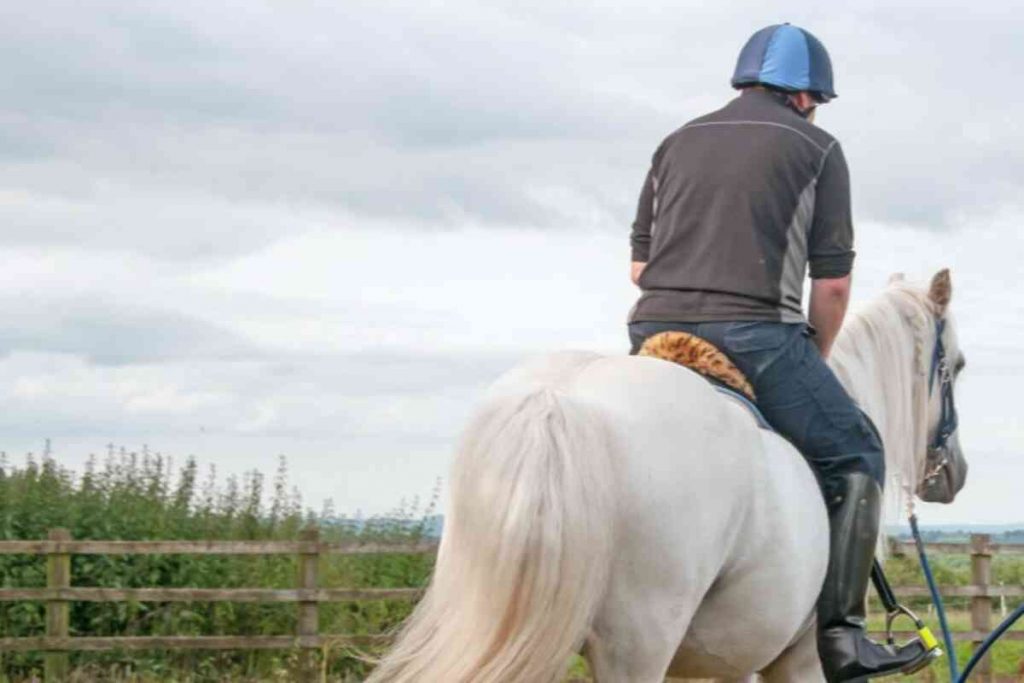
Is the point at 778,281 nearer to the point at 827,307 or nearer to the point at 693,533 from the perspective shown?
the point at 827,307

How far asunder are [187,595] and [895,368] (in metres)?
7.86

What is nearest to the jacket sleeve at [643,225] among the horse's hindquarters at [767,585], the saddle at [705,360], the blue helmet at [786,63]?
the blue helmet at [786,63]

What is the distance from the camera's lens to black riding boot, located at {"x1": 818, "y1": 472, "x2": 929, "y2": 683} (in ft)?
17.9

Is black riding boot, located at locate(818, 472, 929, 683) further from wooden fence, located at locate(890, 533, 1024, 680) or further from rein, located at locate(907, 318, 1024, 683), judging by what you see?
wooden fence, located at locate(890, 533, 1024, 680)

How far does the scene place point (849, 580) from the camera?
545cm

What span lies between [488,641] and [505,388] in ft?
2.11

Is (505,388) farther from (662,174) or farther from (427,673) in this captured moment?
(662,174)

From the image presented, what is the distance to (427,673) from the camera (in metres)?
4.49

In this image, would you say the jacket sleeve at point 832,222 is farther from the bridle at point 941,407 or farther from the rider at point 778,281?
the bridle at point 941,407

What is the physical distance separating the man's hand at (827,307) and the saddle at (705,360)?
557 millimetres

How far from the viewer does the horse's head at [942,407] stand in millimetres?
6762

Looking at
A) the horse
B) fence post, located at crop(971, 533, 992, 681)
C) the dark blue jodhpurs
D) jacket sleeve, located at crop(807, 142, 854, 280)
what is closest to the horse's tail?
the horse

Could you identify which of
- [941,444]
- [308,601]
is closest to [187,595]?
[308,601]

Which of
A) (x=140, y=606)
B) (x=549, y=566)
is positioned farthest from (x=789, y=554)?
(x=140, y=606)
